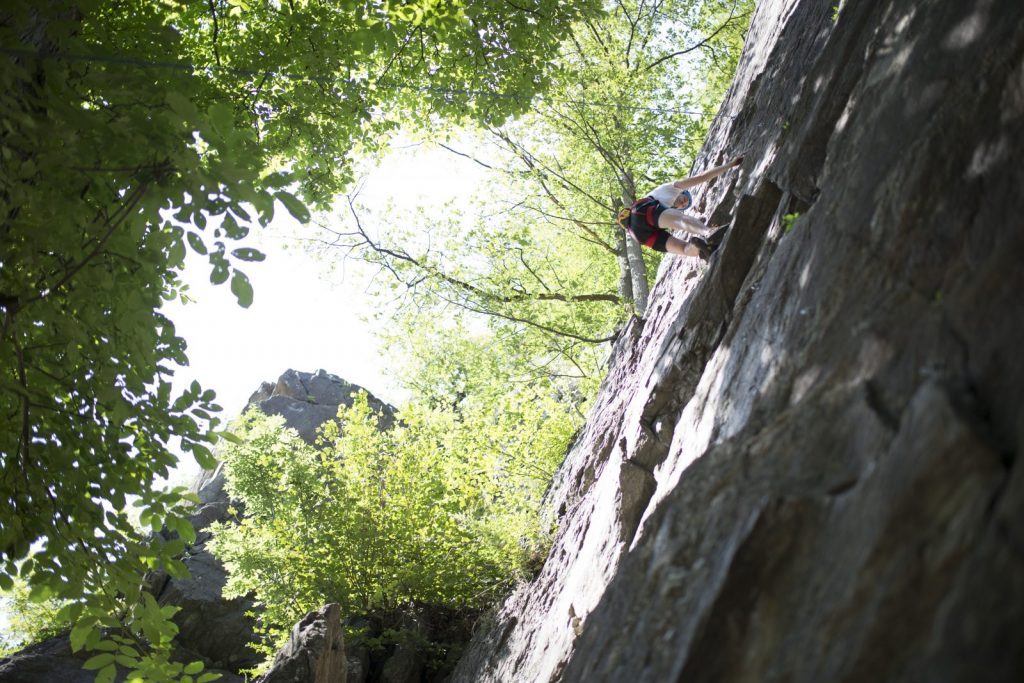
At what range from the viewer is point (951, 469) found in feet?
8.37

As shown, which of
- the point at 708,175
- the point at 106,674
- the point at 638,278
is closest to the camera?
the point at 106,674

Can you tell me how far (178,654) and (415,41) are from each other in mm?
12726

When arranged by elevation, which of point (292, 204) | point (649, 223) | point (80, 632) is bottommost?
point (80, 632)

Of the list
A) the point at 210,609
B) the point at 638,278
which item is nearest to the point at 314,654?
the point at 210,609

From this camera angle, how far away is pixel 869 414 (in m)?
3.08

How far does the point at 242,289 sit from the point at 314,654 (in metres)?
6.02

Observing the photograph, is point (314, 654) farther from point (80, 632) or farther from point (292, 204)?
point (292, 204)

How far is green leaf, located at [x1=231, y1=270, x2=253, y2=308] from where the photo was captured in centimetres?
423

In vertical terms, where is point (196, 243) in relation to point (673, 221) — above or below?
below

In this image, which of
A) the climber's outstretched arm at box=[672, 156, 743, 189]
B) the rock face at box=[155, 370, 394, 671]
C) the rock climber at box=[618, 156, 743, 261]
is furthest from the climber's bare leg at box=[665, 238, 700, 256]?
the rock face at box=[155, 370, 394, 671]

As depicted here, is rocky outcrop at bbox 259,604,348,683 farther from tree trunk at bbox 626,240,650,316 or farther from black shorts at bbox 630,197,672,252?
tree trunk at bbox 626,240,650,316

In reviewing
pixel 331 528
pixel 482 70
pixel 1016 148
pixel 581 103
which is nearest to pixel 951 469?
pixel 1016 148

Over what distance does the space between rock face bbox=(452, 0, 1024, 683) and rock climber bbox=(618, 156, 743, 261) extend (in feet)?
5.63

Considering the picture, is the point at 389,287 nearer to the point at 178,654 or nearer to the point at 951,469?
the point at 178,654
